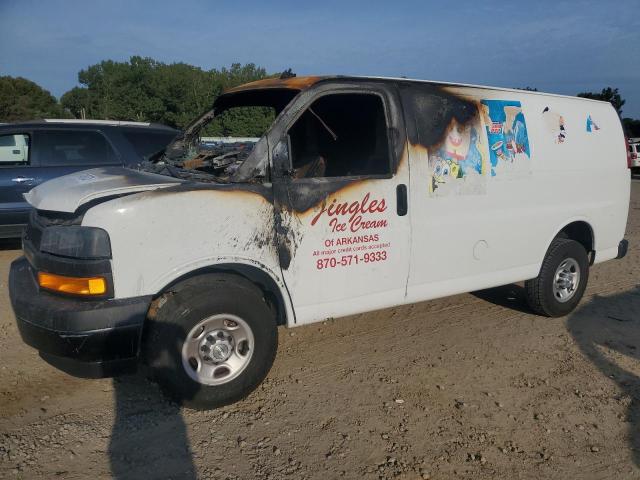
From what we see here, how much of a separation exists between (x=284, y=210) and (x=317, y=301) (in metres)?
0.70

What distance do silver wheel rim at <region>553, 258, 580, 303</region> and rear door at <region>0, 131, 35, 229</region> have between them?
21.8 feet

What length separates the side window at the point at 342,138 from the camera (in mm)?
3936

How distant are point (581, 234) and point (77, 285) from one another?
479cm

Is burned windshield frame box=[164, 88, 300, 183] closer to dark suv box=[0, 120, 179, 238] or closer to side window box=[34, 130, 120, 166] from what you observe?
dark suv box=[0, 120, 179, 238]

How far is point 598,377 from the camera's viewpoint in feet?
13.0

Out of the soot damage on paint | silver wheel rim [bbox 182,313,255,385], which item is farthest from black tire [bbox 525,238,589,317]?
silver wheel rim [bbox 182,313,255,385]

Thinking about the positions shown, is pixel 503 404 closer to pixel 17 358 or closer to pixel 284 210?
pixel 284 210

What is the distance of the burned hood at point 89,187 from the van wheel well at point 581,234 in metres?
3.93

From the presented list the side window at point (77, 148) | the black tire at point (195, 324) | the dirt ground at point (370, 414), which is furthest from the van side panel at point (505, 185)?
the side window at point (77, 148)

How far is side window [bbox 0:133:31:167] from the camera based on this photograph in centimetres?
708

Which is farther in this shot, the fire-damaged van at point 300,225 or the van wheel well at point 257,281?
the van wheel well at point 257,281

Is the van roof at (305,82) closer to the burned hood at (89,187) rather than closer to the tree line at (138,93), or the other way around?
the burned hood at (89,187)

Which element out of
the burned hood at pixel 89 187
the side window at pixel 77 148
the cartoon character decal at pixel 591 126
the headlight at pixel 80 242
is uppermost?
the side window at pixel 77 148

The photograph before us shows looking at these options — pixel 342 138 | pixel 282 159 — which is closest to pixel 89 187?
pixel 282 159
